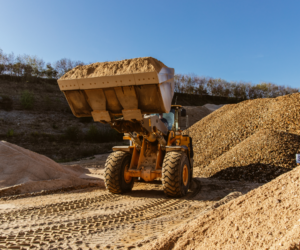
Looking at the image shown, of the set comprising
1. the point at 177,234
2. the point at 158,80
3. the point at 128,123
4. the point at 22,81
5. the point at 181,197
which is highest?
the point at 22,81

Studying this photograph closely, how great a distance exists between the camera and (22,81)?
33.2 m

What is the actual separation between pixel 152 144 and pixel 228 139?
21.2ft

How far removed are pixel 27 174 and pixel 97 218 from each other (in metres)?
4.28

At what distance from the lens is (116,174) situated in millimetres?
5902

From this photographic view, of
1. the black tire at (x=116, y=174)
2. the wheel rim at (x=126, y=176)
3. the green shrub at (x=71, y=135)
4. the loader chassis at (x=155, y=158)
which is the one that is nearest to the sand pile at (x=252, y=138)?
the loader chassis at (x=155, y=158)

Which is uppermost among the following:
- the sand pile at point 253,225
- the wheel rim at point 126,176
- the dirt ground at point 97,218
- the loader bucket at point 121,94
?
the loader bucket at point 121,94

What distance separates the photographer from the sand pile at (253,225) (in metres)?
2.08

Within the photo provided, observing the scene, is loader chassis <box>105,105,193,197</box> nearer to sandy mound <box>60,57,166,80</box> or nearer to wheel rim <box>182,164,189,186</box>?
wheel rim <box>182,164,189,186</box>

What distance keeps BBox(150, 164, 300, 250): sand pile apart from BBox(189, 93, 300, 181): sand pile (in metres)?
5.49

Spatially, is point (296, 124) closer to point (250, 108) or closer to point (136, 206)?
point (250, 108)

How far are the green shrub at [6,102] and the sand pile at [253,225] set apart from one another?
2720 centimetres

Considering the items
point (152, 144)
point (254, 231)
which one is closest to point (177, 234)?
point (254, 231)

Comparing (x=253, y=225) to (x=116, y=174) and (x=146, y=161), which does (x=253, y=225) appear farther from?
(x=146, y=161)

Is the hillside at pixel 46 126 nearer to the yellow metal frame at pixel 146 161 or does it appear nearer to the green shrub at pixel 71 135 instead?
the green shrub at pixel 71 135
